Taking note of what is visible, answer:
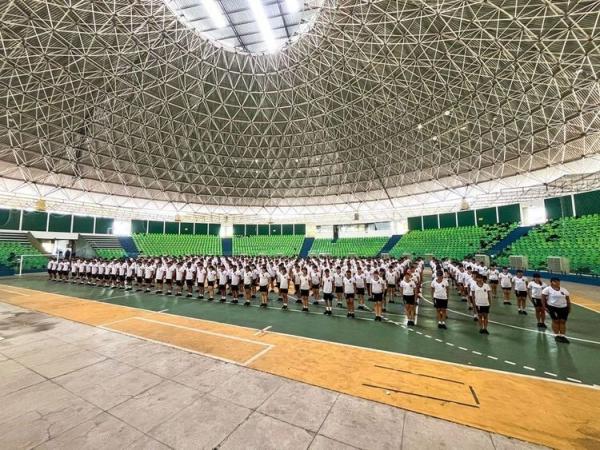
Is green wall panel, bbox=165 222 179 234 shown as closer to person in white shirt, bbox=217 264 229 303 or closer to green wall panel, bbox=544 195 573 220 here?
Answer: person in white shirt, bbox=217 264 229 303

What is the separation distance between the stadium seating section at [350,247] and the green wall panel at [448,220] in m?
9.07

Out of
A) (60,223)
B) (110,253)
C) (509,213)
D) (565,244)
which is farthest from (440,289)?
(60,223)

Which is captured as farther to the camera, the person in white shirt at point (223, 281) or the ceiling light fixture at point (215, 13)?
the ceiling light fixture at point (215, 13)

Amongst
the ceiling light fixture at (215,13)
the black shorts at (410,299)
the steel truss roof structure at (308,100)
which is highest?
the ceiling light fixture at (215,13)

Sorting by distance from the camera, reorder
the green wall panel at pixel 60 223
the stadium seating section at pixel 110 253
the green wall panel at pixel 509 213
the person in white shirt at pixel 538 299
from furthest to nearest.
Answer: the stadium seating section at pixel 110 253, the green wall panel at pixel 60 223, the green wall panel at pixel 509 213, the person in white shirt at pixel 538 299

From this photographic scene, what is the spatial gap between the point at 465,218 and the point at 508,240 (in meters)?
8.26

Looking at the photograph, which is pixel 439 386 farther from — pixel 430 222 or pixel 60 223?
pixel 60 223

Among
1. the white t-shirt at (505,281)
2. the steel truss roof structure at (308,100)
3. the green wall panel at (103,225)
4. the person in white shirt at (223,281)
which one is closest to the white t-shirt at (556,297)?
the white t-shirt at (505,281)

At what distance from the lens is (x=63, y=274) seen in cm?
2369

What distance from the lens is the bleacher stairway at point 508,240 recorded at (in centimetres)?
3127

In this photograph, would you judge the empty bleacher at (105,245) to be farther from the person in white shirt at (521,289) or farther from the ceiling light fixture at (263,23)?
the person in white shirt at (521,289)

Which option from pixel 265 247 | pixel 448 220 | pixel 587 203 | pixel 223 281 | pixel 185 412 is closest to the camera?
pixel 185 412

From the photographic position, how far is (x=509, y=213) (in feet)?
116

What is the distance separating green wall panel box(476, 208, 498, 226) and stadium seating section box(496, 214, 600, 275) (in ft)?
24.1
